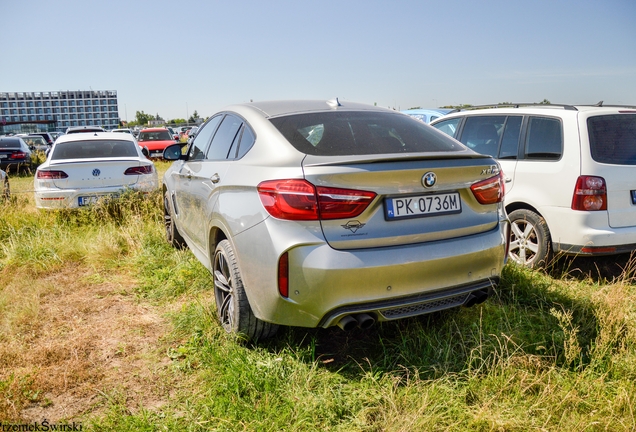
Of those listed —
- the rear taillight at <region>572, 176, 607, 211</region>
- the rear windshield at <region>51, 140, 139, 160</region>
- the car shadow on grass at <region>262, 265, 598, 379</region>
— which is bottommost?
the car shadow on grass at <region>262, 265, 598, 379</region>

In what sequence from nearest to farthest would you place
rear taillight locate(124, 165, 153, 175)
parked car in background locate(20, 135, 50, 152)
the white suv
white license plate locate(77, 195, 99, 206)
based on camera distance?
the white suv < white license plate locate(77, 195, 99, 206) < rear taillight locate(124, 165, 153, 175) < parked car in background locate(20, 135, 50, 152)

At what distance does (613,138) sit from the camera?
451 centimetres

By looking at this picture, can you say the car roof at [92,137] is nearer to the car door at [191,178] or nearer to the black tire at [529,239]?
the car door at [191,178]

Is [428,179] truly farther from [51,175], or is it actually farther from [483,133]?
[51,175]

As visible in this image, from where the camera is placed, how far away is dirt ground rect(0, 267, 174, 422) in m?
2.81

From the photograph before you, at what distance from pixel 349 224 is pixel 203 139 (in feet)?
8.15

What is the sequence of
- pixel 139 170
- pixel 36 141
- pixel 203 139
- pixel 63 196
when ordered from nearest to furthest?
pixel 203 139 < pixel 63 196 < pixel 139 170 < pixel 36 141

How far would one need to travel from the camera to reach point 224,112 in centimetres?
423

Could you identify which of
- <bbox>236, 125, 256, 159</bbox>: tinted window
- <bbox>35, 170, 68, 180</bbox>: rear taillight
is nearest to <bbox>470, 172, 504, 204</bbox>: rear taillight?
<bbox>236, 125, 256, 159</bbox>: tinted window

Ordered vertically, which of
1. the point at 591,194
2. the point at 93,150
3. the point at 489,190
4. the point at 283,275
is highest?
the point at 93,150

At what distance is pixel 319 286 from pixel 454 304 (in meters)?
0.90

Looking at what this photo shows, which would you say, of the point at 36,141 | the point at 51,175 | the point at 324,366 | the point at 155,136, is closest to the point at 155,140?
the point at 155,136

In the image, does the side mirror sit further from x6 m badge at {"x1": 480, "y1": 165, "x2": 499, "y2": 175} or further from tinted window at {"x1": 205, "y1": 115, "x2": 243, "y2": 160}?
x6 m badge at {"x1": 480, "y1": 165, "x2": 499, "y2": 175}

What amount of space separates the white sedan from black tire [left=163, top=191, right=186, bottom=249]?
5.84 feet
